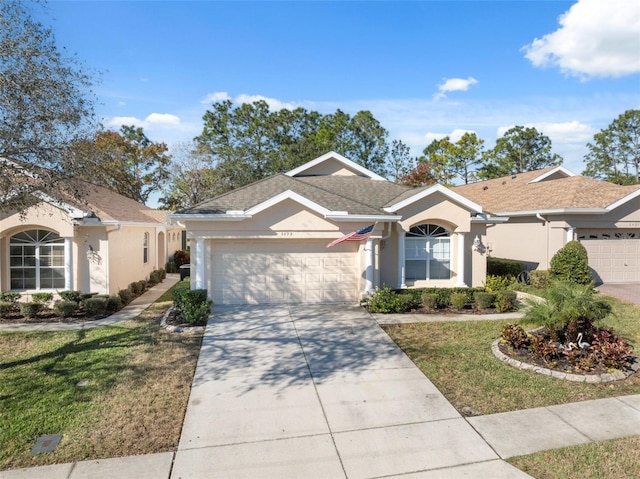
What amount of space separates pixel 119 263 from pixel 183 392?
31.6ft

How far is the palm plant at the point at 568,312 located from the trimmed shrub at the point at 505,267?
979 cm

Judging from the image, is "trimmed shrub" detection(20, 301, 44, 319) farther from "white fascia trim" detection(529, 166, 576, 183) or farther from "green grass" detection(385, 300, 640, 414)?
"white fascia trim" detection(529, 166, 576, 183)

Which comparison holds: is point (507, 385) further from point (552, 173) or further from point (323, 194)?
point (552, 173)

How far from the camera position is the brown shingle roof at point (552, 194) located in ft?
56.6

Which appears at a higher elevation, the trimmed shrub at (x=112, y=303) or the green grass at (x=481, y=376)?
the trimmed shrub at (x=112, y=303)

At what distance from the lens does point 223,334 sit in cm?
1026

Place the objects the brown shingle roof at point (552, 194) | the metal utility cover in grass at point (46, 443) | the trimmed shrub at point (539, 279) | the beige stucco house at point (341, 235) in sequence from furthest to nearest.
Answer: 1. the brown shingle roof at point (552, 194)
2. the trimmed shrub at point (539, 279)
3. the beige stucco house at point (341, 235)
4. the metal utility cover in grass at point (46, 443)

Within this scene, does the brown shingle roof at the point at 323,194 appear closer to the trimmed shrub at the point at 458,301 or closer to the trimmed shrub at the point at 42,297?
the trimmed shrub at the point at 458,301

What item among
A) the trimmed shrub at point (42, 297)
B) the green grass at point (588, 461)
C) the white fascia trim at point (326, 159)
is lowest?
the green grass at point (588, 461)

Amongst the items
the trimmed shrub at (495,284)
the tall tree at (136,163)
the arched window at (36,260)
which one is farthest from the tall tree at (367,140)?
the arched window at (36,260)

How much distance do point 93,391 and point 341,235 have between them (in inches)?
339

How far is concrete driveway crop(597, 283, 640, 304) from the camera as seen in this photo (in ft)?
47.3

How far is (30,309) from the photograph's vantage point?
11898 millimetres

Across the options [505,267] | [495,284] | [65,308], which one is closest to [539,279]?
[505,267]
